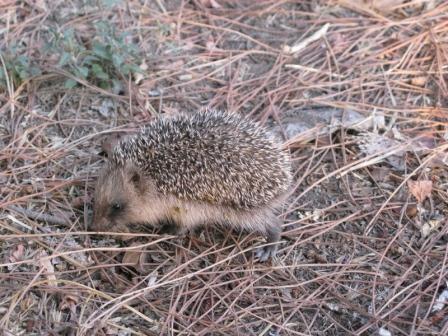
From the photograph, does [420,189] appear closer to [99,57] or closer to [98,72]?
[98,72]

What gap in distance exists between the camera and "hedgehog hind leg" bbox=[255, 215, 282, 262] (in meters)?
5.01

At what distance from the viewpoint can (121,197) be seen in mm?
5039

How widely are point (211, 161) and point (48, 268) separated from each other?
1.52 meters

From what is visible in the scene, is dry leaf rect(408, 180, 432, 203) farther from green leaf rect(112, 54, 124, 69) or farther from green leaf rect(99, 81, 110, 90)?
green leaf rect(99, 81, 110, 90)

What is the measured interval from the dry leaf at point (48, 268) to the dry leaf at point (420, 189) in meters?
3.27

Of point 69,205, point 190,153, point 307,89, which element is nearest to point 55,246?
point 69,205

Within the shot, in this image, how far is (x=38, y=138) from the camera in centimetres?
561

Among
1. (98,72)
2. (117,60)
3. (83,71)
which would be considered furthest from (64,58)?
(117,60)

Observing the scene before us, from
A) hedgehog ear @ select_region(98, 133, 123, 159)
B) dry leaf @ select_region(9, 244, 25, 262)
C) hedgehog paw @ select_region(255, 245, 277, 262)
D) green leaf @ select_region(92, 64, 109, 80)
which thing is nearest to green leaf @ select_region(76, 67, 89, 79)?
green leaf @ select_region(92, 64, 109, 80)

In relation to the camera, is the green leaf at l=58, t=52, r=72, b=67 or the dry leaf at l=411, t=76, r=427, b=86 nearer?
the green leaf at l=58, t=52, r=72, b=67

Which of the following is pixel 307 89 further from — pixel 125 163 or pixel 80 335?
pixel 80 335

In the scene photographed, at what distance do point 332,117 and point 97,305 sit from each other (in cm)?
316

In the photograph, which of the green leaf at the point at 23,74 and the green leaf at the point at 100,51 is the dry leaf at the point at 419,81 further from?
the green leaf at the point at 23,74

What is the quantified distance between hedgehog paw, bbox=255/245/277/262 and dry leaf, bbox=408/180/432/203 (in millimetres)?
1490
